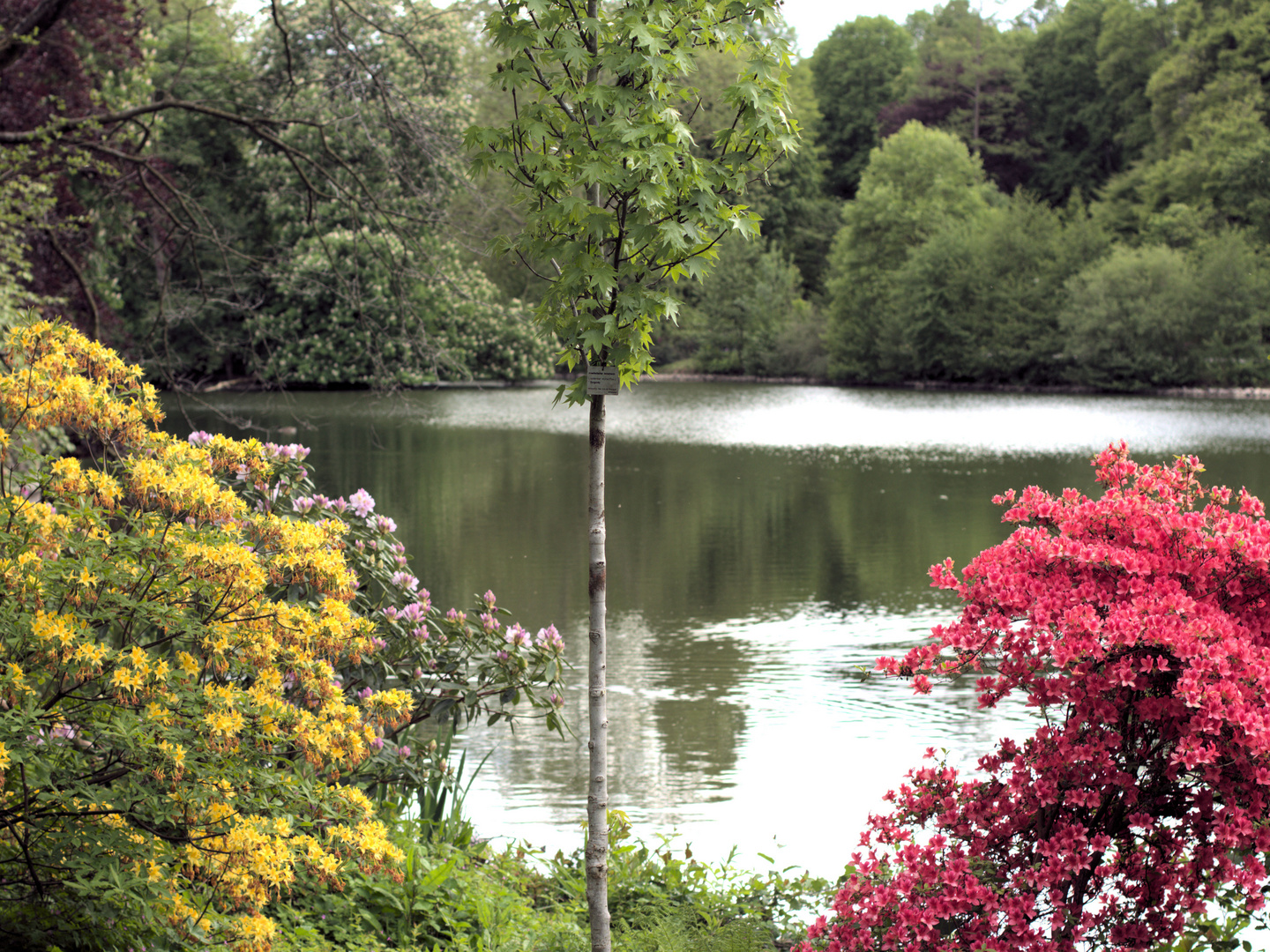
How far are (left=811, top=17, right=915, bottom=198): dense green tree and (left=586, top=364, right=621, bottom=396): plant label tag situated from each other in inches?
2939

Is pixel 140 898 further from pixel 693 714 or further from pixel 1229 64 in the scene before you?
pixel 1229 64

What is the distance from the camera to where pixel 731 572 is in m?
11.9

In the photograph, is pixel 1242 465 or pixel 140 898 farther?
pixel 1242 465

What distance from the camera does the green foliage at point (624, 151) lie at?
3.06m

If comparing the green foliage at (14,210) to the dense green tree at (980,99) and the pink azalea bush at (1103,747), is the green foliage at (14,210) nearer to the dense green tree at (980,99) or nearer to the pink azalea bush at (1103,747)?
the pink azalea bush at (1103,747)

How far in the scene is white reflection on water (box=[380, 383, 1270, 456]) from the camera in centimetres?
2653

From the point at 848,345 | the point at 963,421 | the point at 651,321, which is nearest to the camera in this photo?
the point at 651,321

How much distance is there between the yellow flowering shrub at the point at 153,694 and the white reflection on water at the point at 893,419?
22.0m

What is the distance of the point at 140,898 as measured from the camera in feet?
9.23

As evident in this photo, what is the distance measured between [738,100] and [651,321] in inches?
24.8

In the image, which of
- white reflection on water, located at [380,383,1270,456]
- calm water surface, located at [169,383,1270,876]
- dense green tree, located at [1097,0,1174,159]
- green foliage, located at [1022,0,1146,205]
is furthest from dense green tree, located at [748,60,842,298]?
calm water surface, located at [169,383,1270,876]

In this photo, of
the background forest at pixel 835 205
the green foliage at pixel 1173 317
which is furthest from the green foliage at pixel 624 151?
the green foliage at pixel 1173 317

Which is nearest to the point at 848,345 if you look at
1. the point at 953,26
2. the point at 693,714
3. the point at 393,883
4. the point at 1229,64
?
the point at 1229,64

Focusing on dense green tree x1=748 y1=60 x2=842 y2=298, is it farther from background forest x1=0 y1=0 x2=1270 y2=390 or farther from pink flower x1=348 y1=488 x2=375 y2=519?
pink flower x1=348 y1=488 x2=375 y2=519
